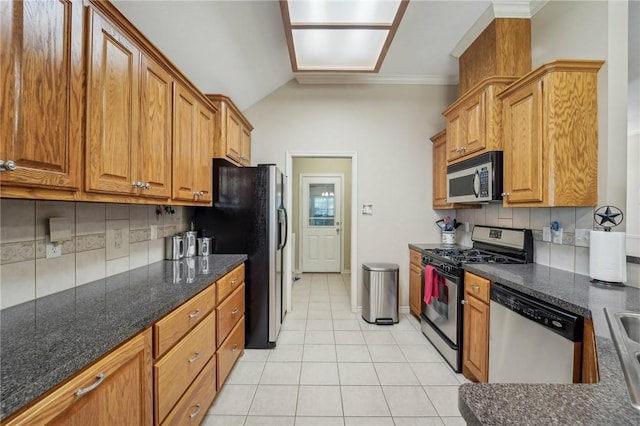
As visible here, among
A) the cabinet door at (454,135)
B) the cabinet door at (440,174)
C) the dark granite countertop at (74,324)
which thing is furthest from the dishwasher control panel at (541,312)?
the dark granite countertop at (74,324)

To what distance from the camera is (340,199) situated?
5.66 metres

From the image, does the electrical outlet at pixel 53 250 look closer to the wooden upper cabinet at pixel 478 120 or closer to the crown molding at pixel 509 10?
the wooden upper cabinet at pixel 478 120

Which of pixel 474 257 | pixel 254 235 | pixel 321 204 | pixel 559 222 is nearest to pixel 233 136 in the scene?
pixel 254 235

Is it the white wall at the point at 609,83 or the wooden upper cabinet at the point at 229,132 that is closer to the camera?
the white wall at the point at 609,83

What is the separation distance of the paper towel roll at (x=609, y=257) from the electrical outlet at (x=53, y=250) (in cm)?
286

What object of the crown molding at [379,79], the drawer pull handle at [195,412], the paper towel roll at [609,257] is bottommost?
the drawer pull handle at [195,412]

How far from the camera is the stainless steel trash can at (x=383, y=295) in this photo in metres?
3.15

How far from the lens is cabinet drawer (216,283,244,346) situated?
1871 millimetres

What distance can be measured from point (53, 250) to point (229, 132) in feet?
5.72

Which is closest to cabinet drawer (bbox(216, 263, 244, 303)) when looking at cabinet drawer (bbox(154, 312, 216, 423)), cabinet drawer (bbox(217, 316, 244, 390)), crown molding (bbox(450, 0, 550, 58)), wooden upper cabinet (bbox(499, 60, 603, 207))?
cabinet drawer (bbox(154, 312, 216, 423))

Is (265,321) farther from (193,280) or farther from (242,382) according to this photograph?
(193,280)

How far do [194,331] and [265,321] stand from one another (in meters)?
1.15

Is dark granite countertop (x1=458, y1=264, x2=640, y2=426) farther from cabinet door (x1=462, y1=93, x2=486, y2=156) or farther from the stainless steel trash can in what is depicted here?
the stainless steel trash can

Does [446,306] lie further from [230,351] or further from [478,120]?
[230,351]
